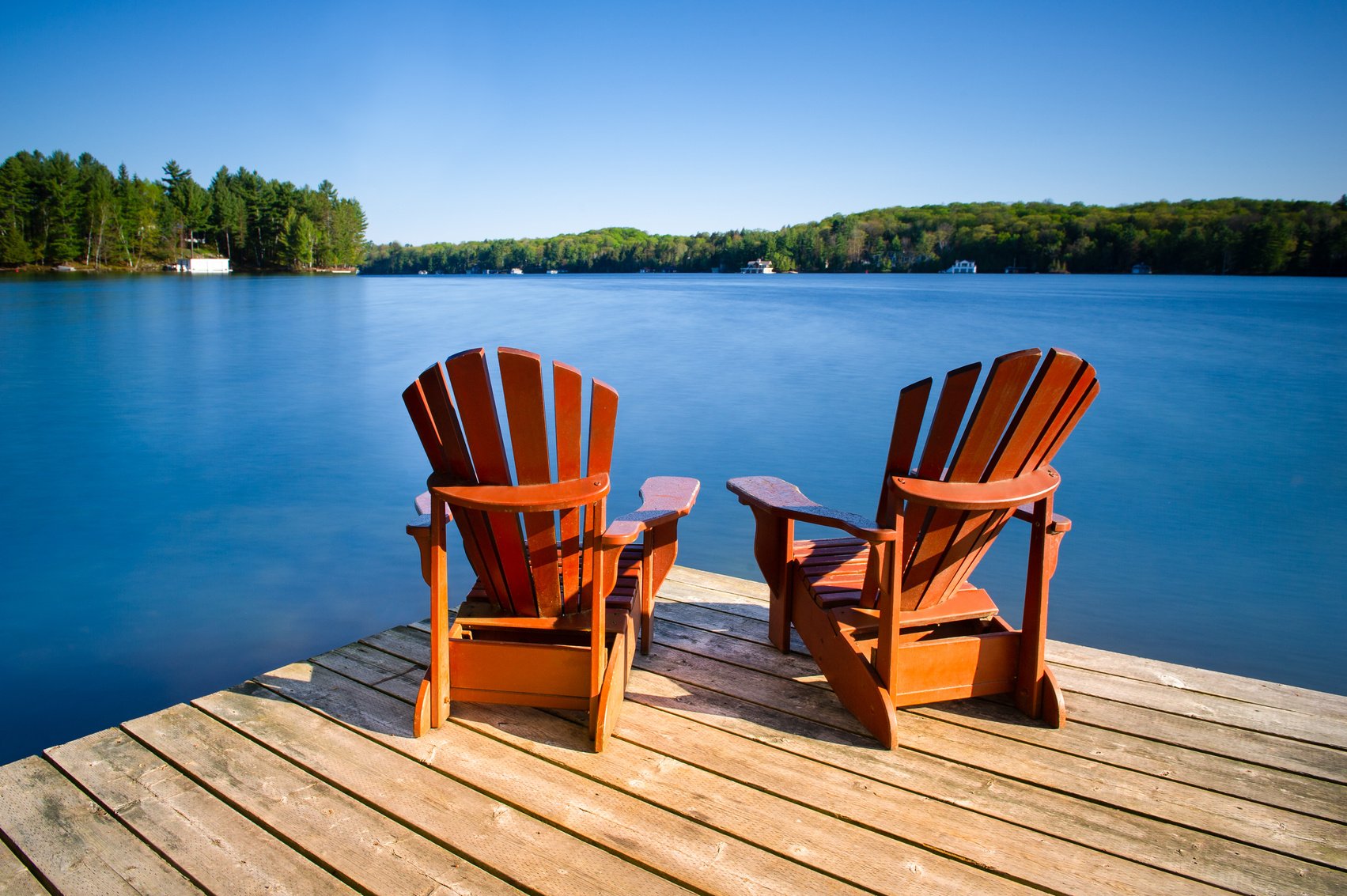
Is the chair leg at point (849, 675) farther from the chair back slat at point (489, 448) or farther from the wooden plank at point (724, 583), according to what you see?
the chair back slat at point (489, 448)

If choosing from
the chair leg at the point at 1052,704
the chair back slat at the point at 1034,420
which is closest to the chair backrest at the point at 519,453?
the chair back slat at the point at 1034,420

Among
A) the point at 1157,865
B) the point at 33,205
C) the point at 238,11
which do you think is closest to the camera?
the point at 1157,865

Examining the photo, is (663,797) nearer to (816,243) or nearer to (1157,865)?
(1157,865)

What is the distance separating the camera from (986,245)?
67875 millimetres

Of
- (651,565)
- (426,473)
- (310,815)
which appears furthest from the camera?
(426,473)

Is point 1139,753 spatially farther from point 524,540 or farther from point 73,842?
point 73,842

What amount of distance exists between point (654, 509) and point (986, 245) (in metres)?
72.8

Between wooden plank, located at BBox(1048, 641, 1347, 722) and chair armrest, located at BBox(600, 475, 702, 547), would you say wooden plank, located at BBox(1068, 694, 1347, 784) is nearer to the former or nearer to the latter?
wooden plank, located at BBox(1048, 641, 1347, 722)

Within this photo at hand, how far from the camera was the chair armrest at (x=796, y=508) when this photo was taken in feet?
7.26

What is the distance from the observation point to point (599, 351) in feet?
61.4

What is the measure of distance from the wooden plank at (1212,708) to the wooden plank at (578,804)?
147 centimetres

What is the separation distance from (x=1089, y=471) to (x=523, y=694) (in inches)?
321

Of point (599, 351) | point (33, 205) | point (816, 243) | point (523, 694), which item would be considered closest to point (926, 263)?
point (816, 243)

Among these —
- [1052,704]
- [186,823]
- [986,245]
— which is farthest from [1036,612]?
[986,245]
